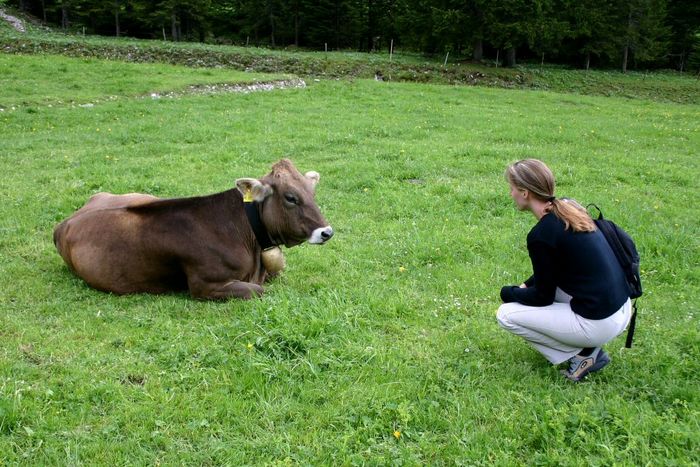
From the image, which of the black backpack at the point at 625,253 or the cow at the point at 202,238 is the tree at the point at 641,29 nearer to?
the cow at the point at 202,238

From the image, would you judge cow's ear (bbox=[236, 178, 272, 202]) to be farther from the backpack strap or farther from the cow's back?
the backpack strap

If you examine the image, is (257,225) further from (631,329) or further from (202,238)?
(631,329)

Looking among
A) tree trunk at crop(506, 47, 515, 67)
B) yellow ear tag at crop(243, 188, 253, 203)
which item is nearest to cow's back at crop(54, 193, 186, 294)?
yellow ear tag at crop(243, 188, 253, 203)

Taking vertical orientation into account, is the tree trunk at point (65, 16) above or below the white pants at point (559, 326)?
above

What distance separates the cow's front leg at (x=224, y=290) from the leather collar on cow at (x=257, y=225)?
0.58 meters

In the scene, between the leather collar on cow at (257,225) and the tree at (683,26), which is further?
the tree at (683,26)

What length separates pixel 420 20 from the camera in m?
48.3

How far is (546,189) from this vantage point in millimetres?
4984

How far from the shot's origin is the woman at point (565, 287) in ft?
15.8

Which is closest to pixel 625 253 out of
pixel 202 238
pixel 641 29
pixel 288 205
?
pixel 288 205

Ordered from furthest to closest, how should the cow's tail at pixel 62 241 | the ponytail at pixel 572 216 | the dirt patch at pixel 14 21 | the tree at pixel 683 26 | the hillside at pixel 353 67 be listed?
the tree at pixel 683 26 < the dirt patch at pixel 14 21 < the hillside at pixel 353 67 < the cow's tail at pixel 62 241 < the ponytail at pixel 572 216

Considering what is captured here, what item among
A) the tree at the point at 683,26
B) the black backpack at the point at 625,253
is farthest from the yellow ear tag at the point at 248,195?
the tree at the point at 683,26

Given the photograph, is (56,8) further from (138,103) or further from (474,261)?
(474,261)

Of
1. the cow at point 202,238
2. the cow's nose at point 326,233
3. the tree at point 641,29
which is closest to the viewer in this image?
the cow's nose at point 326,233
